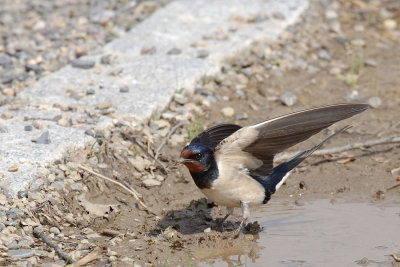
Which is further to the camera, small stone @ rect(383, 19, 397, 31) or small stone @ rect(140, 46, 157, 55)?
small stone @ rect(383, 19, 397, 31)

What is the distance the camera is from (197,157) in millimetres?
4551

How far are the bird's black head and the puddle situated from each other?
0.59 metres

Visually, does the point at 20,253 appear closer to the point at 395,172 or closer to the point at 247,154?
the point at 247,154

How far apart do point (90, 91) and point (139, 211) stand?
1457 mm

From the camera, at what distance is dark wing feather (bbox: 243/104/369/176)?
442 centimetres

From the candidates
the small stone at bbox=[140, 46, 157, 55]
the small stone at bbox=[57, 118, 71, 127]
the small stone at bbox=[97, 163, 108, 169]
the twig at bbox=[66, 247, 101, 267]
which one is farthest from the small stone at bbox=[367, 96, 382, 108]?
the twig at bbox=[66, 247, 101, 267]

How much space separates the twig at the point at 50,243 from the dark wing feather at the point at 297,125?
1.30 meters

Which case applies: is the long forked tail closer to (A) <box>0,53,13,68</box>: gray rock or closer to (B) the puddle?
(B) the puddle

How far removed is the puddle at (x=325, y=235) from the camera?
14.9 feet

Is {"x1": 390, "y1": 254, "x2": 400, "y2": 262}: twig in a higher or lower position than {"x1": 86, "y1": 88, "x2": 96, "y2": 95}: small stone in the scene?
lower

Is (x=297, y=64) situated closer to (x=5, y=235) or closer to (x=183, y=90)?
(x=183, y=90)

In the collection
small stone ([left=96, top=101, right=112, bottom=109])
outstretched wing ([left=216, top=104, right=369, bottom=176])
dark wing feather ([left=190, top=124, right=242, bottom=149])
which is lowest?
small stone ([left=96, top=101, right=112, bottom=109])

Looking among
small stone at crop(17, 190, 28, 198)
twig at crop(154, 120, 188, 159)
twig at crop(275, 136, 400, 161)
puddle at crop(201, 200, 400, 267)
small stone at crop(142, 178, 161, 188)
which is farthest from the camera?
twig at crop(275, 136, 400, 161)

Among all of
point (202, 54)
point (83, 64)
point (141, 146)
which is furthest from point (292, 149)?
point (83, 64)
